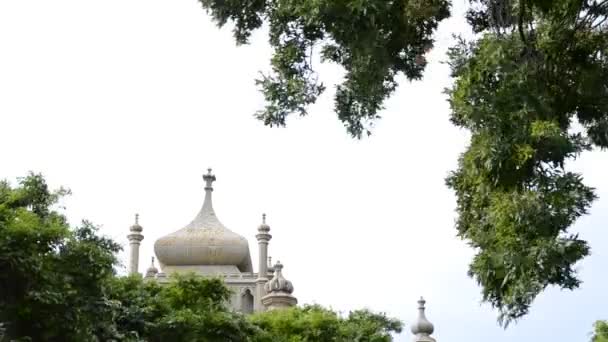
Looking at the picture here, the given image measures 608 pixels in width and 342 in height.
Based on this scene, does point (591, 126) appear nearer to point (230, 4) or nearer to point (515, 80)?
point (515, 80)

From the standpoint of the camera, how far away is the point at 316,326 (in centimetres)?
3025

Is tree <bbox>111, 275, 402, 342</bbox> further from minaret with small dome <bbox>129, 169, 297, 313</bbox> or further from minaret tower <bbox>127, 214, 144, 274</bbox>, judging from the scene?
minaret tower <bbox>127, 214, 144, 274</bbox>

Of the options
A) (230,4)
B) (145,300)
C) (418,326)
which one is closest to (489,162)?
(230,4)

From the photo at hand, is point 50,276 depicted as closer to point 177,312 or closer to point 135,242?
point 177,312

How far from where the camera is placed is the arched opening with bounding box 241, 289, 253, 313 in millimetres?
46094

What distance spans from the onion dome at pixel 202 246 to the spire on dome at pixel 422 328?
8979 millimetres

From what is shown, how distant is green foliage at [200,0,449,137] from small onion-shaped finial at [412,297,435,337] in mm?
31504

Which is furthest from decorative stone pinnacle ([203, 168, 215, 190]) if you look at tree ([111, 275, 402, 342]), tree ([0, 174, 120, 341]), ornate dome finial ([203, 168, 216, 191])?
tree ([0, 174, 120, 341])

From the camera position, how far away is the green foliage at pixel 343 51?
968 centimetres

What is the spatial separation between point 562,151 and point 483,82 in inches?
31.7

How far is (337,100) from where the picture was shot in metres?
10.6

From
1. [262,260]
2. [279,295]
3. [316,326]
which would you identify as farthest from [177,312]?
[262,260]

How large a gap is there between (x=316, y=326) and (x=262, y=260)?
17836 millimetres

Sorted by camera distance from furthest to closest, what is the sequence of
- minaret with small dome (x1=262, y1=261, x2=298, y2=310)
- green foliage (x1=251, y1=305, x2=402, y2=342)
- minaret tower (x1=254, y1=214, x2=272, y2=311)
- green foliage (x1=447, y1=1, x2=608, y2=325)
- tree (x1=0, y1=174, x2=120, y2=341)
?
minaret tower (x1=254, y1=214, x2=272, y2=311) < minaret with small dome (x1=262, y1=261, x2=298, y2=310) < green foliage (x1=251, y1=305, x2=402, y2=342) < tree (x1=0, y1=174, x2=120, y2=341) < green foliage (x1=447, y1=1, x2=608, y2=325)
